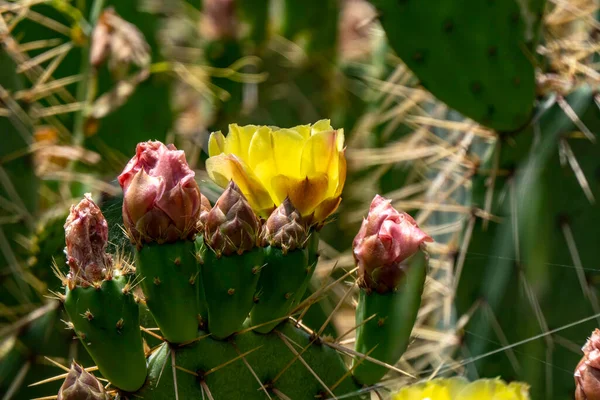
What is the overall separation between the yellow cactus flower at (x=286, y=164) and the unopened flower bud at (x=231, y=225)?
0.18 feet

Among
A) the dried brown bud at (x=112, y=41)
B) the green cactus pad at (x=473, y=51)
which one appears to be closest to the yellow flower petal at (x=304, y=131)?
the green cactus pad at (x=473, y=51)

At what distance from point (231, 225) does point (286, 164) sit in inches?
4.6

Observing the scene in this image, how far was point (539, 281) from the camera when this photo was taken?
176cm

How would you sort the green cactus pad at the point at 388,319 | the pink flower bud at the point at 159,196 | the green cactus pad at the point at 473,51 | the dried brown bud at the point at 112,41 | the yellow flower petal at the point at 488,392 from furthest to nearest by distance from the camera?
1. the dried brown bud at the point at 112,41
2. the green cactus pad at the point at 473,51
3. the green cactus pad at the point at 388,319
4. the pink flower bud at the point at 159,196
5. the yellow flower petal at the point at 488,392

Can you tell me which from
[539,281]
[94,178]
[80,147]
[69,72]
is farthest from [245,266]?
[69,72]

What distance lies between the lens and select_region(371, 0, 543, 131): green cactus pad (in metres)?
1.76

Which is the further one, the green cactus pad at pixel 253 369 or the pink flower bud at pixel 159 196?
the green cactus pad at pixel 253 369

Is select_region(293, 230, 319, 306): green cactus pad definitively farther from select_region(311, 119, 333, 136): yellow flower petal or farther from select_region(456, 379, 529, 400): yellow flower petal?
select_region(456, 379, 529, 400): yellow flower petal

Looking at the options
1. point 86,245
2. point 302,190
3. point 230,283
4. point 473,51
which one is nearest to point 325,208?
point 302,190

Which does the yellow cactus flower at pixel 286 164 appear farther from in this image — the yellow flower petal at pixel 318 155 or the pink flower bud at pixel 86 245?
the pink flower bud at pixel 86 245

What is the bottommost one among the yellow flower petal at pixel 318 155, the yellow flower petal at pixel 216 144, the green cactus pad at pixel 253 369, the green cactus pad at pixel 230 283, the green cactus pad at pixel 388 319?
the green cactus pad at pixel 253 369

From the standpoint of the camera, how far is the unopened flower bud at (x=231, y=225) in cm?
103

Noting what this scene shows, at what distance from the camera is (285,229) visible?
1.07 m

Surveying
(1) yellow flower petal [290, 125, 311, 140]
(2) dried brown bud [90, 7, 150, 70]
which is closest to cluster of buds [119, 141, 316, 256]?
(1) yellow flower petal [290, 125, 311, 140]
